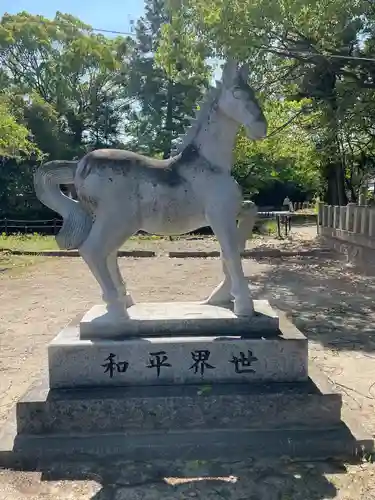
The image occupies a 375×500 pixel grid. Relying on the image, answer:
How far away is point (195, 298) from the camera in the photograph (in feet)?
24.5

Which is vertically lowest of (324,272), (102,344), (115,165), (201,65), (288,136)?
(324,272)

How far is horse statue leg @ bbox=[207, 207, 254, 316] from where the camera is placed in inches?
126

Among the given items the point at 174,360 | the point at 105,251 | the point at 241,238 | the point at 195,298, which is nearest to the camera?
the point at 174,360

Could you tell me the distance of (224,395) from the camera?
3.05 metres

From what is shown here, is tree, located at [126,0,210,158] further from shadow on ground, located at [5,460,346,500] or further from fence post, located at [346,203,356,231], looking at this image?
shadow on ground, located at [5,460,346,500]

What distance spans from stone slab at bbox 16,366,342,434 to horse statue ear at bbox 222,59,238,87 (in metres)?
1.96

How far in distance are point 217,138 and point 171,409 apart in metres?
1.76

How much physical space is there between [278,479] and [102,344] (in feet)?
4.21

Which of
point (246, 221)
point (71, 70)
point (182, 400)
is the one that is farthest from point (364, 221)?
point (71, 70)

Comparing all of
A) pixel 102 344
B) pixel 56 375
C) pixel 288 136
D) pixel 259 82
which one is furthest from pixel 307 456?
pixel 288 136

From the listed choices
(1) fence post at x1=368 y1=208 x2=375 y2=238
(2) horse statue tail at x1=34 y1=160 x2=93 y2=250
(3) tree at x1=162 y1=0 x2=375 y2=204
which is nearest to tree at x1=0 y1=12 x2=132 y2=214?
(3) tree at x1=162 y1=0 x2=375 y2=204

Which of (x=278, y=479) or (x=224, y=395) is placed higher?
(x=224, y=395)

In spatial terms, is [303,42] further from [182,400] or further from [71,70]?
[71,70]

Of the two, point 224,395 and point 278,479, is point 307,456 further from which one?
point 224,395
